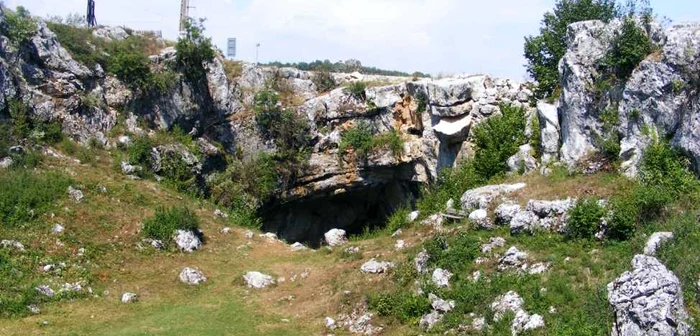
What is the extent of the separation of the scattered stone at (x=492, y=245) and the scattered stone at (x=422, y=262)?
1448 mm

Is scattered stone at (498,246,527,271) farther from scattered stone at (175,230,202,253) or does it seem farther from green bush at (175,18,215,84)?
green bush at (175,18,215,84)

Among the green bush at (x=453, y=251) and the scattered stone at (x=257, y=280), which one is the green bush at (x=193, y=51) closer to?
the scattered stone at (x=257, y=280)

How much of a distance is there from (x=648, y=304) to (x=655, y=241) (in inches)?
169

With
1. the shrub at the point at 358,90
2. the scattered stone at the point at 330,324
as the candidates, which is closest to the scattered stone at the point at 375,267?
the scattered stone at the point at 330,324

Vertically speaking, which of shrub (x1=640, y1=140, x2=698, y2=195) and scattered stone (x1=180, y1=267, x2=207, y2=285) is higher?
shrub (x1=640, y1=140, x2=698, y2=195)

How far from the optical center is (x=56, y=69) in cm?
2567

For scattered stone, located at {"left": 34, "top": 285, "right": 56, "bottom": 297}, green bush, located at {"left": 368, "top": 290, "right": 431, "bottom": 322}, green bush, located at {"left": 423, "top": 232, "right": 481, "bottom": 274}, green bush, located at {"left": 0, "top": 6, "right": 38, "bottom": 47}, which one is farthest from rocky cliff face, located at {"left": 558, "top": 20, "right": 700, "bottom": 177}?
green bush, located at {"left": 0, "top": 6, "right": 38, "bottom": 47}

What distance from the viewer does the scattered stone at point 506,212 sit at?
17.5m

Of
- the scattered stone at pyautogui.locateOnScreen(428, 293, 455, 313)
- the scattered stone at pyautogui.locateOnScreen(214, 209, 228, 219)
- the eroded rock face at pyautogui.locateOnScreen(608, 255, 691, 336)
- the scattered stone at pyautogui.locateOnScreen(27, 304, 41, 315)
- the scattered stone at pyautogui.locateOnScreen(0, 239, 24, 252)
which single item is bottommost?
the scattered stone at pyautogui.locateOnScreen(27, 304, 41, 315)

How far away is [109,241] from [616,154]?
15327 mm

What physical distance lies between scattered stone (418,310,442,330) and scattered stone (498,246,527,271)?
214cm

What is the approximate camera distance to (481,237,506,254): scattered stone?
16406mm

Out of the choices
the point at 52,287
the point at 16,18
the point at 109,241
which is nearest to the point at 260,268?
the point at 109,241

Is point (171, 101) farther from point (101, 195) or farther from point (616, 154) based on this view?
point (616, 154)
